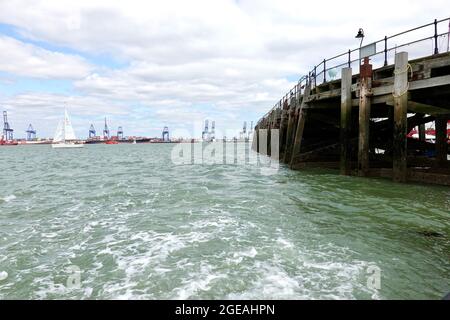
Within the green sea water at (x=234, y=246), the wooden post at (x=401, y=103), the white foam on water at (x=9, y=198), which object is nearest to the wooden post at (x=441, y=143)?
the green sea water at (x=234, y=246)

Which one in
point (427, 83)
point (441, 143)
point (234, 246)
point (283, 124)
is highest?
point (427, 83)

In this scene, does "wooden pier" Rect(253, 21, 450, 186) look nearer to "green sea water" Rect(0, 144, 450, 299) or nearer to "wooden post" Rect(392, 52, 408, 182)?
"wooden post" Rect(392, 52, 408, 182)

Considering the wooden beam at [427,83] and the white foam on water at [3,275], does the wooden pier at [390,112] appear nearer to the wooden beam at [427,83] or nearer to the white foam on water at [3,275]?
the wooden beam at [427,83]

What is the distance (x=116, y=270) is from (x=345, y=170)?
1212cm

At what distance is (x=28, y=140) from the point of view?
582ft

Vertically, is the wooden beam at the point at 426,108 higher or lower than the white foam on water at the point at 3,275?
higher

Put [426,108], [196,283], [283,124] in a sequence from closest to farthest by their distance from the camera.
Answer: [196,283] < [426,108] < [283,124]

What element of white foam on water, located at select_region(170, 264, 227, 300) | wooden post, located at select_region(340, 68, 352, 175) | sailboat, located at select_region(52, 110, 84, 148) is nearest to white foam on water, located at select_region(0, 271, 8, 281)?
white foam on water, located at select_region(170, 264, 227, 300)

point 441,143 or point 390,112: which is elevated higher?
point 390,112

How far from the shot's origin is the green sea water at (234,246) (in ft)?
16.6

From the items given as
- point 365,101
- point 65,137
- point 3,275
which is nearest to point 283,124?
point 365,101

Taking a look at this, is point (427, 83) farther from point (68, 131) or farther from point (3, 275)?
point (68, 131)

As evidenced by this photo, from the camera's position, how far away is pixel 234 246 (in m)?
6.81
